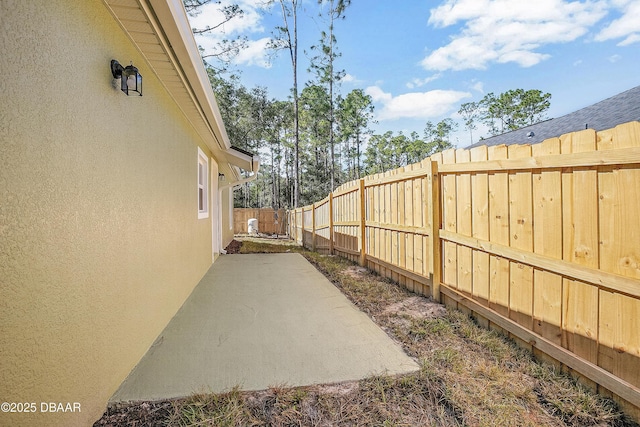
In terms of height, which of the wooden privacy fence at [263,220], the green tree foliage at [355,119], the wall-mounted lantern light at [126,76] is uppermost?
the green tree foliage at [355,119]

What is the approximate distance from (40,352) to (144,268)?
1327 millimetres

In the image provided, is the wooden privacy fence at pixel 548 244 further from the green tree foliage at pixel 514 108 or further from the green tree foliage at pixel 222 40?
the green tree foliage at pixel 514 108

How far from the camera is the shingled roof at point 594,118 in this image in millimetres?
7359

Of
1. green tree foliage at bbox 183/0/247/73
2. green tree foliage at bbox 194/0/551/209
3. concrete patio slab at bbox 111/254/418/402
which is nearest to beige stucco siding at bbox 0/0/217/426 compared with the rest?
concrete patio slab at bbox 111/254/418/402

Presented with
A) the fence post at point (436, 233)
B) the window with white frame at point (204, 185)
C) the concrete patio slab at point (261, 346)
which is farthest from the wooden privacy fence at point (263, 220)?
the fence post at point (436, 233)

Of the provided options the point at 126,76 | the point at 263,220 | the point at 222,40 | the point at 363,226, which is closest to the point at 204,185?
the point at 363,226

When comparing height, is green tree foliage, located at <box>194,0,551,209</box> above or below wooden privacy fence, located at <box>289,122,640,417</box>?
above

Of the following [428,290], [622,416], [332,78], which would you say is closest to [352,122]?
[332,78]

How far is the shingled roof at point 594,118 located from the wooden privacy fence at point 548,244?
658cm

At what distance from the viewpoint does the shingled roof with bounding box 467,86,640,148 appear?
736 centimetres

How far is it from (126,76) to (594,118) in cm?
1113

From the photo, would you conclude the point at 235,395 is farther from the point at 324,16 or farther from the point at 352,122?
the point at 352,122

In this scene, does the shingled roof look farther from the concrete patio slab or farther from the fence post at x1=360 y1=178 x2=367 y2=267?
the concrete patio slab

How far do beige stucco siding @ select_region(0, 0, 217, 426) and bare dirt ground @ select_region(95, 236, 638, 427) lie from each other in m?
0.54
